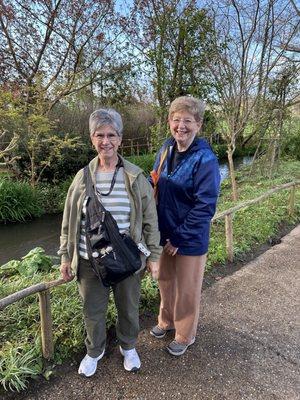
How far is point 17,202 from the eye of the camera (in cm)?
927

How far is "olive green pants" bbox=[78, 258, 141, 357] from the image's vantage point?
2248 millimetres

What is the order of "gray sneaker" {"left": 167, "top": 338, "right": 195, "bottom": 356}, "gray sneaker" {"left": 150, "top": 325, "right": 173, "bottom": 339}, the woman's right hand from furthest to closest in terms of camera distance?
"gray sneaker" {"left": 150, "top": 325, "right": 173, "bottom": 339} < "gray sneaker" {"left": 167, "top": 338, "right": 195, "bottom": 356} < the woman's right hand

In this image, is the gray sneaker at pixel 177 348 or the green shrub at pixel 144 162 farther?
the green shrub at pixel 144 162

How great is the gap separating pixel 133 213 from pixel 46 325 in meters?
1.11

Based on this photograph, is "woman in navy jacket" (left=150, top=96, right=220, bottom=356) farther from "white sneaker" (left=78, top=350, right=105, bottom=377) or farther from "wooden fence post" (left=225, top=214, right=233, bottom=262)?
"wooden fence post" (left=225, top=214, right=233, bottom=262)

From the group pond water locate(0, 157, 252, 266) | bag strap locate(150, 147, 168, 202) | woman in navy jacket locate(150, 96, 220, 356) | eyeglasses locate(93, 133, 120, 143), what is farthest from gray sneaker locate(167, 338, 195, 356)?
pond water locate(0, 157, 252, 266)

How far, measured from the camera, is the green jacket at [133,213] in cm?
212

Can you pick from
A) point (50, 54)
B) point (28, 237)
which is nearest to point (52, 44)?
point (50, 54)

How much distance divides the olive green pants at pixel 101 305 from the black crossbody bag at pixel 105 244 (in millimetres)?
173

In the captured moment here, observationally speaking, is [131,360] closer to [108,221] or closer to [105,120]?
[108,221]

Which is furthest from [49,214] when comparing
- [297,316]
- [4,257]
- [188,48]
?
[297,316]

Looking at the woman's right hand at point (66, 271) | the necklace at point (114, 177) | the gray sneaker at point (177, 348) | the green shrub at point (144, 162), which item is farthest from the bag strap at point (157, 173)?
the green shrub at point (144, 162)

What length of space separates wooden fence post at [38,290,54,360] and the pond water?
14.8 ft

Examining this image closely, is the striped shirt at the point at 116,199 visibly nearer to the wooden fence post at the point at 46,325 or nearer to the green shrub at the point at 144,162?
the wooden fence post at the point at 46,325
